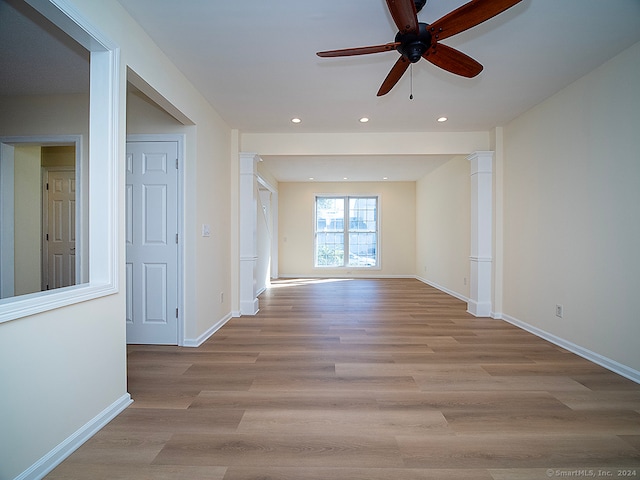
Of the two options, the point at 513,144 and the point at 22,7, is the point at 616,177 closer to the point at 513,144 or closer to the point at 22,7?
the point at 513,144

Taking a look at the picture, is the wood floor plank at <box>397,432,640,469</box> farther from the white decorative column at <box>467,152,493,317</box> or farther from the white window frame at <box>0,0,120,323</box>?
the white decorative column at <box>467,152,493,317</box>

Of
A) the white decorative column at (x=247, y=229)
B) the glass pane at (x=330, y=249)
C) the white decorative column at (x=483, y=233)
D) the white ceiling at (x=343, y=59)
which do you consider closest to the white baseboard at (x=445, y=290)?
the white decorative column at (x=483, y=233)

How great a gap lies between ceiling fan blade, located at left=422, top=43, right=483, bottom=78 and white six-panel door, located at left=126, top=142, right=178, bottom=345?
2.50 meters

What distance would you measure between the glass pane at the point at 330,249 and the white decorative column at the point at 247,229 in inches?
174

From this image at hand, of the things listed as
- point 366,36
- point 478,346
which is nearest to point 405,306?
point 478,346

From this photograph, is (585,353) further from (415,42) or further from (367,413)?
(415,42)

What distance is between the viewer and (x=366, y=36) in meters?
2.38

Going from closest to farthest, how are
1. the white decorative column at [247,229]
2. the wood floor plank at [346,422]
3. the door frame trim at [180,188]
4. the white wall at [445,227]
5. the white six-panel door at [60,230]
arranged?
the wood floor plank at [346,422], the door frame trim at [180,188], the white six-panel door at [60,230], the white decorative column at [247,229], the white wall at [445,227]

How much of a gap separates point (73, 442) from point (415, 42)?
113 inches

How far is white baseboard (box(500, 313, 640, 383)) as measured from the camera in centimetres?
249

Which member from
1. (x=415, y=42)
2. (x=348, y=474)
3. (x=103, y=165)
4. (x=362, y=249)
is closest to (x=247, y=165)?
(x=103, y=165)

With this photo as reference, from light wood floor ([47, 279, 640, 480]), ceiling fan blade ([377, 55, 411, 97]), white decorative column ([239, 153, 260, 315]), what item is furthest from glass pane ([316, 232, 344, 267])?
ceiling fan blade ([377, 55, 411, 97])

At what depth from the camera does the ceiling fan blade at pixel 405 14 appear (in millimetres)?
1588

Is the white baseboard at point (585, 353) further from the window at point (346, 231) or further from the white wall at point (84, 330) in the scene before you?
the window at point (346, 231)
